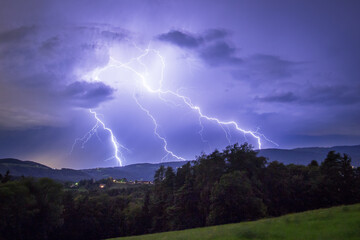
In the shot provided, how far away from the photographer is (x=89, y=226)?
4409cm

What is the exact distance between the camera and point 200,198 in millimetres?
38375

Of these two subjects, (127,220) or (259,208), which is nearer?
(259,208)

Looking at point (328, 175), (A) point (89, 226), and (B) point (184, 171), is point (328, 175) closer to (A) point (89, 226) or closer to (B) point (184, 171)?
(B) point (184, 171)

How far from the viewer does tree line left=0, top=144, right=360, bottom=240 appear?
31.3 meters

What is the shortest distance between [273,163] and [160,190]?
2137 centimetres

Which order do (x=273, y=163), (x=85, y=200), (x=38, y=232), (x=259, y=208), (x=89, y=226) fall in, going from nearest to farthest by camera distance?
(x=259, y=208), (x=38, y=232), (x=273, y=163), (x=89, y=226), (x=85, y=200)

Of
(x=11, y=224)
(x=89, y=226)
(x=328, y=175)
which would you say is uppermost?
(x=328, y=175)

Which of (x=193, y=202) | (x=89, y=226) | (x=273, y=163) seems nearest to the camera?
(x=193, y=202)

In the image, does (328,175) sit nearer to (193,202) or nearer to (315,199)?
(315,199)

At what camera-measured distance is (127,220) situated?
45.5 metres

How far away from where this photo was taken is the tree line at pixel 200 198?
3130 cm

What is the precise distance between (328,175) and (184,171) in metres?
23.7

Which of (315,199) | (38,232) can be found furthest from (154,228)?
(315,199)

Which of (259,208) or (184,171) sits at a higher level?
(184,171)
